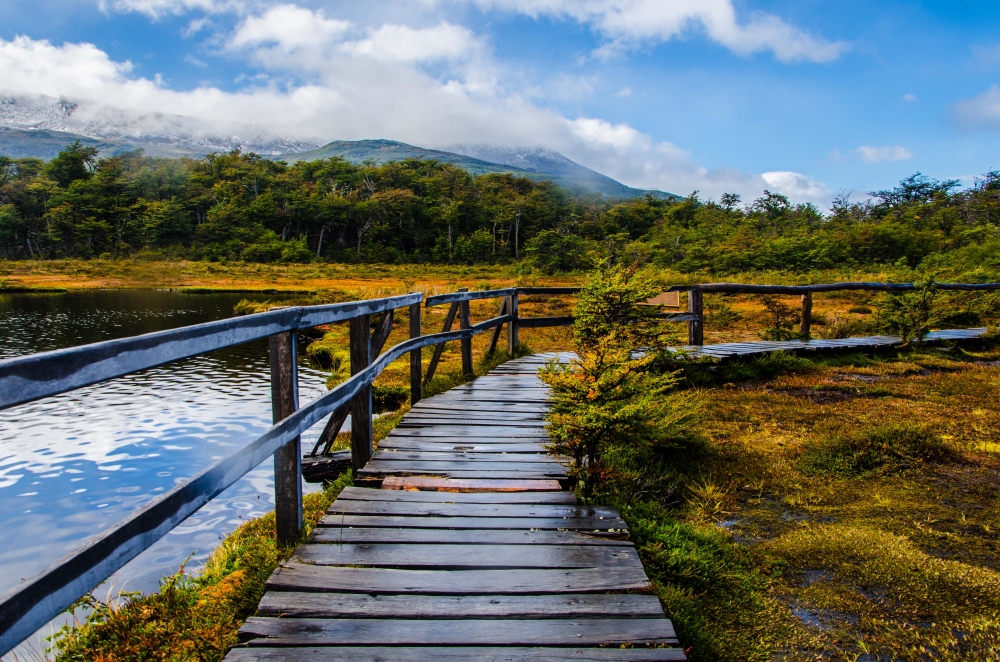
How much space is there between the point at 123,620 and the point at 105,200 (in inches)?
3792

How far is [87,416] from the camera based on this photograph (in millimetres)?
10242

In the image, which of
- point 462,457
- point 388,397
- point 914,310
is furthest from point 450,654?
point 914,310

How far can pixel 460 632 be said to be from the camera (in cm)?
207

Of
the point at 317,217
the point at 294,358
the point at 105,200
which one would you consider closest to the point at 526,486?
the point at 294,358

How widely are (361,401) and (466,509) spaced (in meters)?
1.33

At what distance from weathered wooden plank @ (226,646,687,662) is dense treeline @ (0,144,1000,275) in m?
38.7

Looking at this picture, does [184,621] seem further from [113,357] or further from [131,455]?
[131,455]

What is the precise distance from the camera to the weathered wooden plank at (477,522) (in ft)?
9.86

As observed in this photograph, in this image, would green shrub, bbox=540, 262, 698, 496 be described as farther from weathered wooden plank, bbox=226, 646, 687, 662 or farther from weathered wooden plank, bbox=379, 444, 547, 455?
weathered wooden plank, bbox=226, 646, 687, 662

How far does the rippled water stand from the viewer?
217 inches

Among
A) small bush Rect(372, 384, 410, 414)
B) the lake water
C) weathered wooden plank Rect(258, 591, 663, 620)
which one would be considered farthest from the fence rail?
small bush Rect(372, 384, 410, 414)

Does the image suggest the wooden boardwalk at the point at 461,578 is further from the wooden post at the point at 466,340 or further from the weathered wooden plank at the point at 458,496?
the wooden post at the point at 466,340

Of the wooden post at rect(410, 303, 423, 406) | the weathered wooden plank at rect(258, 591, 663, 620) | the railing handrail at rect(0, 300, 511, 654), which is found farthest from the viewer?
the wooden post at rect(410, 303, 423, 406)

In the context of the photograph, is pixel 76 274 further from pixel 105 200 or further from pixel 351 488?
pixel 351 488
